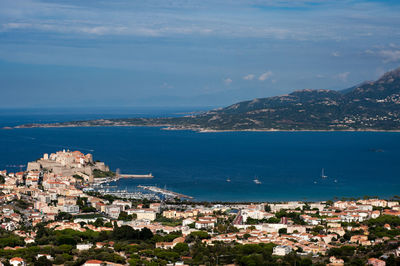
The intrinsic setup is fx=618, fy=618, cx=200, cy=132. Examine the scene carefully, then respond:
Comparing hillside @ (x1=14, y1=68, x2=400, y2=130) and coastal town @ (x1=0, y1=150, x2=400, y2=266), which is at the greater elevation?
hillside @ (x1=14, y1=68, x2=400, y2=130)

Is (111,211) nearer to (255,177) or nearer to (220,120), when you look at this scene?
(255,177)

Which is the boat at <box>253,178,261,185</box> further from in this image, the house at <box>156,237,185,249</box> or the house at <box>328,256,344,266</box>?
the house at <box>328,256,344,266</box>

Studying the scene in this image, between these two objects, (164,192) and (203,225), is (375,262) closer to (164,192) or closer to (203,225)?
(203,225)

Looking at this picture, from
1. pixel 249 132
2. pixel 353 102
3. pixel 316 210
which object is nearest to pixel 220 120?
pixel 249 132

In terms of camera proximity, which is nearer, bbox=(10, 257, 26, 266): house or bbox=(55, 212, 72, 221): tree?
bbox=(10, 257, 26, 266): house

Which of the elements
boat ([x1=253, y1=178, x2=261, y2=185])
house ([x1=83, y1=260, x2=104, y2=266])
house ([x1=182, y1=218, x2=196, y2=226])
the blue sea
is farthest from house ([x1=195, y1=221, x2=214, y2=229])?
boat ([x1=253, y1=178, x2=261, y2=185])

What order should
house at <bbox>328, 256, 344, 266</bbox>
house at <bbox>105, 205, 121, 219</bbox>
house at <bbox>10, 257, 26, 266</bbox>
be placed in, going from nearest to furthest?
house at <bbox>10, 257, 26, 266</bbox> → house at <bbox>328, 256, 344, 266</bbox> → house at <bbox>105, 205, 121, 219</bbox>
